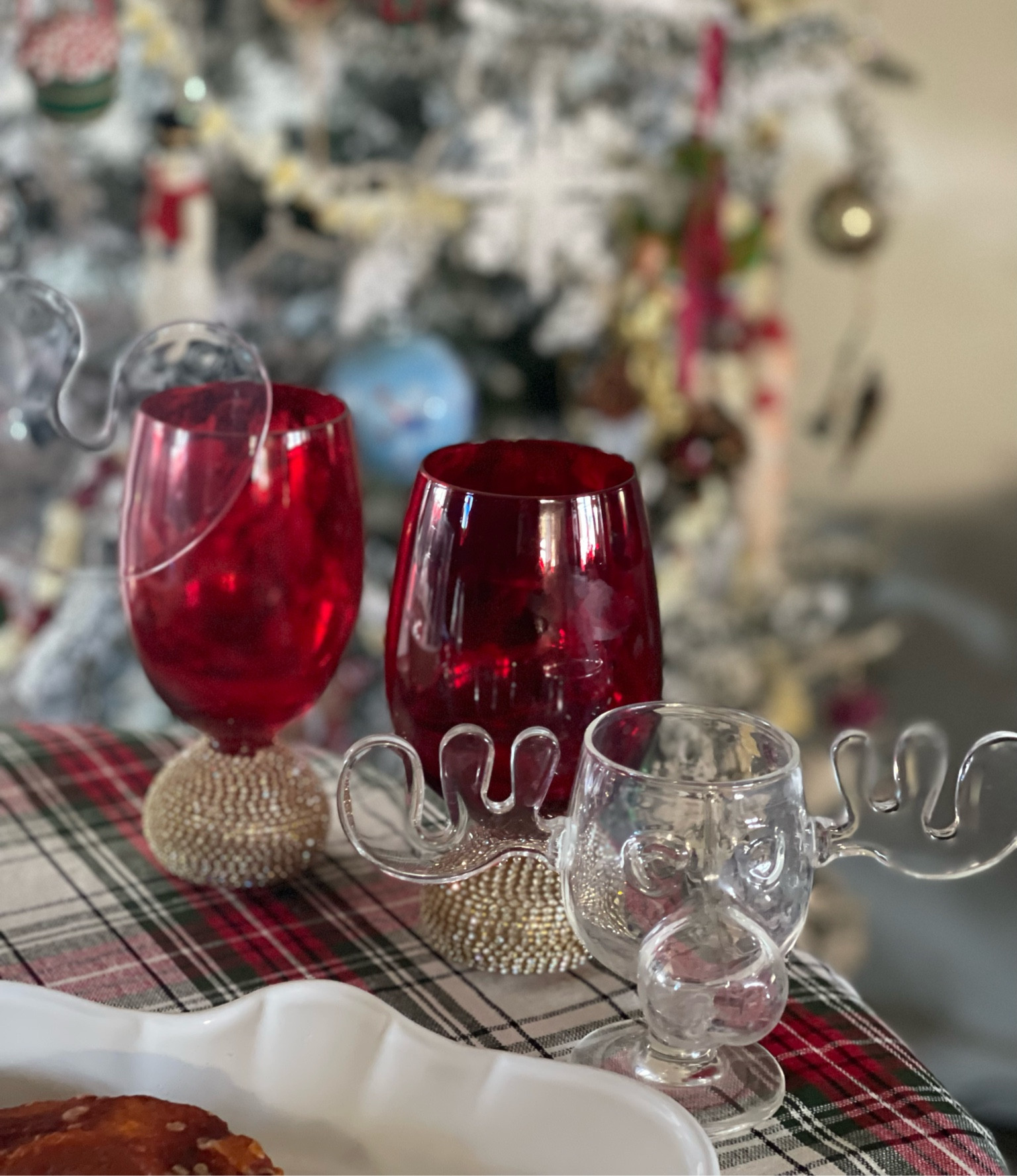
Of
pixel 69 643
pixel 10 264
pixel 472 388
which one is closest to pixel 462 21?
pixel 472 388

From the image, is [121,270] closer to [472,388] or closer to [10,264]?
[10,264]

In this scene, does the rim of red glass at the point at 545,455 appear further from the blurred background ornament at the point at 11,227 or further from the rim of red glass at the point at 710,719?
the blurred background ornament at the point at 11,227

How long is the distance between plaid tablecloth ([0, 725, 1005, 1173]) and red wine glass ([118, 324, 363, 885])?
0.02 m

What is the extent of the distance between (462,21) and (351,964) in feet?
3.29

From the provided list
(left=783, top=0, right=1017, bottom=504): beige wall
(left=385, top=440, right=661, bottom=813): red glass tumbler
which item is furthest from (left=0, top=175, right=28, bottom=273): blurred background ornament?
(left=783, top=0, right=1017, bottom=504): beige wall

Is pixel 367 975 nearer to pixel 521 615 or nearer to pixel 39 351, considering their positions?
pixel 521 615

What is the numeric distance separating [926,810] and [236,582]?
268mm

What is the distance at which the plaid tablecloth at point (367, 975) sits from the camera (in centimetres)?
43

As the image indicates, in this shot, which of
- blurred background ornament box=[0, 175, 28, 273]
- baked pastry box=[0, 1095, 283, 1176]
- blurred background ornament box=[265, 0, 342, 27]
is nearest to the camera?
baked pastry box=[0, 1095, 283, 1176]

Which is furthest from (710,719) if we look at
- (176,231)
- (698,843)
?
(176,231)

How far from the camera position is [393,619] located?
509 mm

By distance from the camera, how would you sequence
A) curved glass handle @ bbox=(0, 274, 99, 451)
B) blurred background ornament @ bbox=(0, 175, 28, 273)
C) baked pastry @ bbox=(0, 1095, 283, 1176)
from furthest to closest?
blurred background ornament @ bbox=(0, 175, 28, 273) < curved glass handle @ bbox=(0, 274, 99, 451) < baked pastry @ bbox=(0, 1095, 283, 1176)

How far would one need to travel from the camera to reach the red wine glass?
0.52 metres

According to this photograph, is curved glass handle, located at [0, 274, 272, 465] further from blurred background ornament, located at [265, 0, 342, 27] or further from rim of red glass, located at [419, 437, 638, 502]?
blurred background ornament, located at [265, 0, 342, 27]
